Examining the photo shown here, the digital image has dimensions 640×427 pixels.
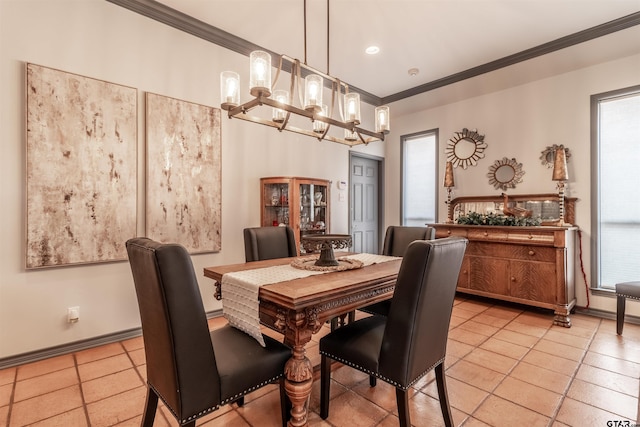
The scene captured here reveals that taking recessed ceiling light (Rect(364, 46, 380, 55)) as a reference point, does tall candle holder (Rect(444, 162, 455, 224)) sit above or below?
below

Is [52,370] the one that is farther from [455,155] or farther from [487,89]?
[487,89]

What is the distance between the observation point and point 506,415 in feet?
5.88

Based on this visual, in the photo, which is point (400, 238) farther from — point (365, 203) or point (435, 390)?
point (365, 203)

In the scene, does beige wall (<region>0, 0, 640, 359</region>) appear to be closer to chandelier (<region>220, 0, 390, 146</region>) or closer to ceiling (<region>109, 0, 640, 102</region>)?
ceiling (<region>109, 0, 640, 102</region>)

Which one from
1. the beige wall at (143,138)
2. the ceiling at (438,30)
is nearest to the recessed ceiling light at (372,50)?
the ceiling at (438,30)

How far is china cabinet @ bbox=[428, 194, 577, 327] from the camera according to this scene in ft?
10.6

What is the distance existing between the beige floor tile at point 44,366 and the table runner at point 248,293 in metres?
1.56

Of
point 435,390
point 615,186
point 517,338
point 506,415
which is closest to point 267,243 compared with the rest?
point 435,390

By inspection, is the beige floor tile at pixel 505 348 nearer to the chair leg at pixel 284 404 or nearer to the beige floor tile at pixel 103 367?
the chair leg at pixel 284 404

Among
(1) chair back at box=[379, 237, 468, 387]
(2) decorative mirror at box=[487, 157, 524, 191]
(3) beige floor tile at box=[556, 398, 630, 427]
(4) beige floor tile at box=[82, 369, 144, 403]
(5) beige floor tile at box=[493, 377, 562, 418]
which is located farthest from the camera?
(2) decorative mirror at box=[487, 157, 524, 191]

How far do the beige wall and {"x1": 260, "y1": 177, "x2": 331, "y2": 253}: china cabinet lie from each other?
13 cm

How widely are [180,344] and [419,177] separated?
4.65m

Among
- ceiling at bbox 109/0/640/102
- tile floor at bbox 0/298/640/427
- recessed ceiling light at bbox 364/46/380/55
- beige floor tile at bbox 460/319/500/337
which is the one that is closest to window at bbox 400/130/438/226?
ceiling at bbox 109/0/640/102

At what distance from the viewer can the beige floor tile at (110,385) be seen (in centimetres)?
197
